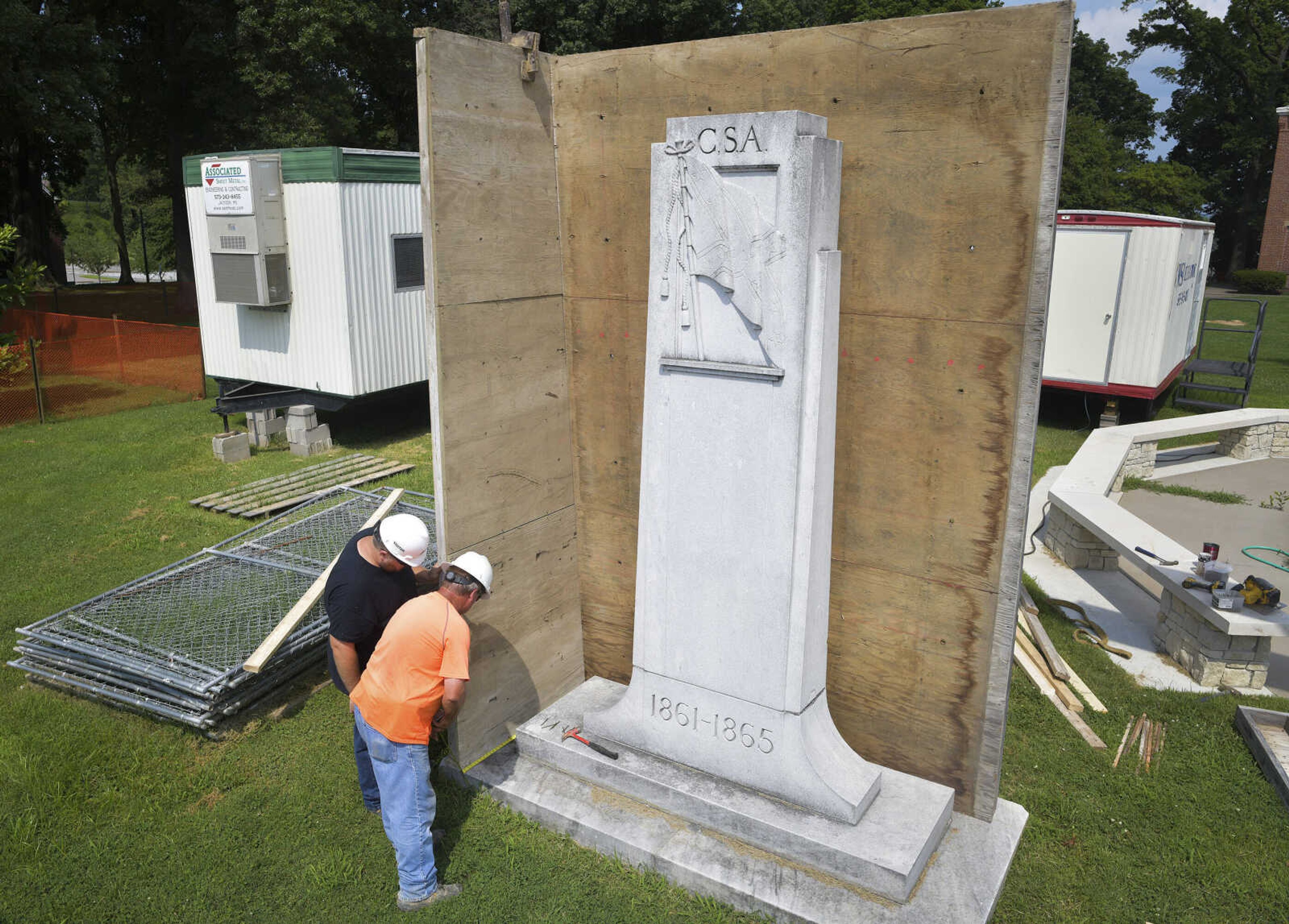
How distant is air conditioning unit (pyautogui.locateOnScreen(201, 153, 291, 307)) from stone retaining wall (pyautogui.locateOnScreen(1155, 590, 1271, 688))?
11.5 metres

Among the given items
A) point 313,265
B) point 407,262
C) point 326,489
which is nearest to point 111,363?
point 313,265

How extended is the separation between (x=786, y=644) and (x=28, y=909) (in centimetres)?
405

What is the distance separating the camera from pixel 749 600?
4629mm

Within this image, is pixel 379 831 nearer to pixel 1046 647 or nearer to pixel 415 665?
pixel 415 665

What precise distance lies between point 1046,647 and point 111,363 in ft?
54.8

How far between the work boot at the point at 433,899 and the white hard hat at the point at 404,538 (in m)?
1.67

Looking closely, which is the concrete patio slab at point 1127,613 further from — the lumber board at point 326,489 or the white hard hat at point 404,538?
the lumber board at point 326,489

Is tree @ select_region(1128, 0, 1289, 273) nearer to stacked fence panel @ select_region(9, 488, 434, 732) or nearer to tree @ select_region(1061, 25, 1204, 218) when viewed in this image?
tree @ select_region(1061, 25, 1204, 218)

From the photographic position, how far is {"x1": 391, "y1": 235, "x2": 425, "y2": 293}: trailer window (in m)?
12.7

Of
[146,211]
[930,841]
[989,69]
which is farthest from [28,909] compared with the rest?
[146,211]

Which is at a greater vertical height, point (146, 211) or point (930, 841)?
point (146, 211)

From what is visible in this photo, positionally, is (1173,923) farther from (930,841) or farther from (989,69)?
(989,69)

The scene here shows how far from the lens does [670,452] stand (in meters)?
4.77

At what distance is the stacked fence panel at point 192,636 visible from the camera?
235 inches
